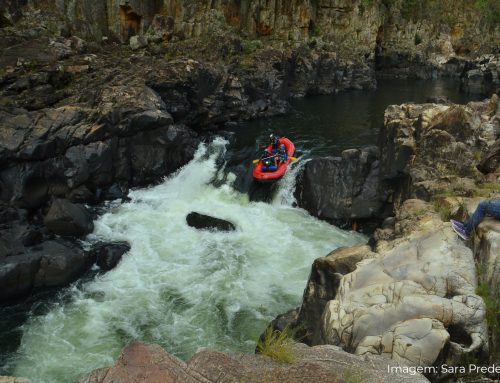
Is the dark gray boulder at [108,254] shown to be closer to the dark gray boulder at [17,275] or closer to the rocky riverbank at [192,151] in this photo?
the rocky riverbank at [192,151]

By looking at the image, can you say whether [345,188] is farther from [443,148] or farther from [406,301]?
[406,301]

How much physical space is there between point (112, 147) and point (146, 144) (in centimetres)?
166

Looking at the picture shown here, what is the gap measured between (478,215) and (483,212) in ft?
0.32

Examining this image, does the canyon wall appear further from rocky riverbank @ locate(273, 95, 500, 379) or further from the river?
rocky riverbank @ locate(273, 95, 500, 379)

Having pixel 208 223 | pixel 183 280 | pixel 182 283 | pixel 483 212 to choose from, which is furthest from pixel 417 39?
pixel 483 212

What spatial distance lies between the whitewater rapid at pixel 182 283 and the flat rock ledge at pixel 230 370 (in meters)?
4.98

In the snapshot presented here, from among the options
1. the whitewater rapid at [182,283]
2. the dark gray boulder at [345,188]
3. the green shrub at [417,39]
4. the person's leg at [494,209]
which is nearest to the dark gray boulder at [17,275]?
the whitewater rapid at [182,283]

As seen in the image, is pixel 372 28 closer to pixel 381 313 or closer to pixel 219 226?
pixel 219 226

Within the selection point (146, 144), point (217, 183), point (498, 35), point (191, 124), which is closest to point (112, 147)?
point (146, 144)

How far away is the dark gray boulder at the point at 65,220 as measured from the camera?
13617mm

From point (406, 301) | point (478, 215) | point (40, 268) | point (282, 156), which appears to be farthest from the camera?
point (282, 156)

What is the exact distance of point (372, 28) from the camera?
4447cm

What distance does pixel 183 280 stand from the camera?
12094 mm

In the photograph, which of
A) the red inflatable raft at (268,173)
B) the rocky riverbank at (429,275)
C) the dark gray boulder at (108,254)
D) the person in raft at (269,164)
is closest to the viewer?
the rocky riverbank at (429,275)
